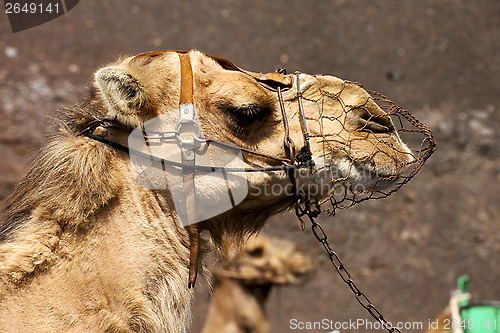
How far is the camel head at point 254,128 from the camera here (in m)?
2.29

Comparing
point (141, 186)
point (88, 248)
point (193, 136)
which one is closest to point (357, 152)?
point (193, 136)

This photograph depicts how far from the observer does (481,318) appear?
3.64 metres

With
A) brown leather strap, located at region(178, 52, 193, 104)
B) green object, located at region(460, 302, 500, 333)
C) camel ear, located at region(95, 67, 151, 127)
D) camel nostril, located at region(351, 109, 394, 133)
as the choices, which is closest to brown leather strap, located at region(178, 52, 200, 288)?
brown leather strap, located at region(178, 52, 193, 104)

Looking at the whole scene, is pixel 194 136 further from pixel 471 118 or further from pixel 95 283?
pixel 471 118

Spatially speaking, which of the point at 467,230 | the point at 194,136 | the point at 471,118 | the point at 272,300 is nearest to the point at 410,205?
the point at 467,230

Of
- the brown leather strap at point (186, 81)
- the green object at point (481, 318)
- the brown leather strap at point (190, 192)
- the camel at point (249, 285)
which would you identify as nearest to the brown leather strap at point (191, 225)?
the brown leather strap at point (190, 192)

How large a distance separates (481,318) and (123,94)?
2.82 metres

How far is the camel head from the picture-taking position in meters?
2.29

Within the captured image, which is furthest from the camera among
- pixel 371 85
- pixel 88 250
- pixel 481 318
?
pixel 371 85

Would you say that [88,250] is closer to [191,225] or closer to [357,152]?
[191,225]

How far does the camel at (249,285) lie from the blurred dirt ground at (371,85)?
22cm

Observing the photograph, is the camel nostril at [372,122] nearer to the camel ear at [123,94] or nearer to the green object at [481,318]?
the camel ear at [123,94]

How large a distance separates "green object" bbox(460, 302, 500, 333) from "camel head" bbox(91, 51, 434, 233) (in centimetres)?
168

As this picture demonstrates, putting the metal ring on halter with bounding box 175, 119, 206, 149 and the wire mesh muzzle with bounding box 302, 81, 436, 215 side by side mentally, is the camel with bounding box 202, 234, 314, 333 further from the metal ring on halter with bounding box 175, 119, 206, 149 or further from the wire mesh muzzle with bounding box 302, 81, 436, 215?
the metal ring on halter with bounding box 175, 119, 206, 149
